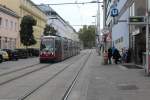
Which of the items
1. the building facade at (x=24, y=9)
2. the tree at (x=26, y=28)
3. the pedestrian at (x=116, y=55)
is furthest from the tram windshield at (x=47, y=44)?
the tree at (x=26, y=28)

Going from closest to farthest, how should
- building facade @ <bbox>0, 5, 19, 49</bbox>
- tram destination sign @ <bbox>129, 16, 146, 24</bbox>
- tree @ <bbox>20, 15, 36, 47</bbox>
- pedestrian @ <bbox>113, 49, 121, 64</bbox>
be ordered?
1. tram destination sign @ <bbox>129, 16, 146, 24</bbox>
2. pedestrian @ <bbox>113, 49, 121, 64</bbox>
3. building facade @ <bbox>0, 5, 19, 49</bbox>
4. tree @ <bbox>20, 15, 36, 47</bbox>

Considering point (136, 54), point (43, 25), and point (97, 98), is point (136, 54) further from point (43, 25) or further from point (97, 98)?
point (43, 25)

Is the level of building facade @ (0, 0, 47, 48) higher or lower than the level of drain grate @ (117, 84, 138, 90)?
higher

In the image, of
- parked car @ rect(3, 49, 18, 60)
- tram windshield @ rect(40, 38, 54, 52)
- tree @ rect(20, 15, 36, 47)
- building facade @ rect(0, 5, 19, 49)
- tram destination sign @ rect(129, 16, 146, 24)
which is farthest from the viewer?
tree @ rect(20, 15, 36, 47)

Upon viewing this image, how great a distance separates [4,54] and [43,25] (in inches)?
2418

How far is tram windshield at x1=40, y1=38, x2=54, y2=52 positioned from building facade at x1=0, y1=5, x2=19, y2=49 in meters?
19.7

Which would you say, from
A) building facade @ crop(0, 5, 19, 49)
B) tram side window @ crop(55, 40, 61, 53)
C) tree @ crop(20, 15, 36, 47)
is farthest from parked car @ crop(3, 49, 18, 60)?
tree @ crop(20, 15, 36, 47)

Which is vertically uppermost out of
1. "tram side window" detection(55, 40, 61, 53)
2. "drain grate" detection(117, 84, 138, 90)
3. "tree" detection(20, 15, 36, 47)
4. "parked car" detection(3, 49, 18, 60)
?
"tree" detection(20, 15, 36, 47)

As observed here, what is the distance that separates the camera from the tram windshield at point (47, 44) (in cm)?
4819

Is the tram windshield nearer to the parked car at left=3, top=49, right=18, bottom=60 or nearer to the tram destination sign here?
the parked car at left=3, top=49, right=18, bottom=60

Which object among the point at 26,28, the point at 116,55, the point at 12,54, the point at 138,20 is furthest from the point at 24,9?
the point at 138,20

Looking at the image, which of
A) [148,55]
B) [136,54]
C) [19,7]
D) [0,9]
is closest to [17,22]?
[19,7]

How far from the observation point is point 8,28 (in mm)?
72812

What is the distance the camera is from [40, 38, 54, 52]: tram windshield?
4819 centimetres
